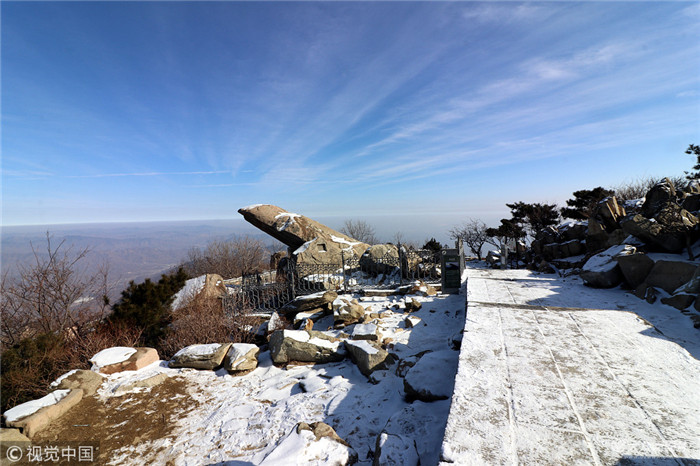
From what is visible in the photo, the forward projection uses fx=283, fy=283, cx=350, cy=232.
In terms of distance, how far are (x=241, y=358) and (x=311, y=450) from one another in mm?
3390

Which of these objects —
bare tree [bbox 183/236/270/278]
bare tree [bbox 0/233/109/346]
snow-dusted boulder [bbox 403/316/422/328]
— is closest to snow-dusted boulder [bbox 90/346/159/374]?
bare tree [bbox 0/233/109/346]

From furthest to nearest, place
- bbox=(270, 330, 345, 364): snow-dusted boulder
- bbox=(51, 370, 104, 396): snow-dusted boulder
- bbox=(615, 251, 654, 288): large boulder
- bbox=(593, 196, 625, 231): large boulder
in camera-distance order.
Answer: bbox=(593, 196, 625, 231): large boulder → bbox=(615, 251, 654, 288): large boulder → bbox=(270, 330, 345, 364): snow-dusted boulder → bbox=(51, 370, 104, 396): snow-dusted boulder

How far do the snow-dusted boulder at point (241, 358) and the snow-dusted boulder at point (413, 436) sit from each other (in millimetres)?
3773

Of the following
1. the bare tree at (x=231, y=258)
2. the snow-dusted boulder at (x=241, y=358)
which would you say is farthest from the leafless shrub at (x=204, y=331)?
the bare tree at (x=231, y=258)

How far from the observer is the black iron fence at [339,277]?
11680mm

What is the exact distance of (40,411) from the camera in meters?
4.47

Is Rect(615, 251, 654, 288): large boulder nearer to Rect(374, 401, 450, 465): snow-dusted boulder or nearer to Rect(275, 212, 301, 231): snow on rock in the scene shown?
Rect(374, 401, 450, 465): snow-dusted boulder

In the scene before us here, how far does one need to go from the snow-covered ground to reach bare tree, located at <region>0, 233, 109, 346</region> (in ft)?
15.7

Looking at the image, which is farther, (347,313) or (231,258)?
(231,258)

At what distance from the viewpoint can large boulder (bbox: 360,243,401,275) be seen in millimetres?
12419

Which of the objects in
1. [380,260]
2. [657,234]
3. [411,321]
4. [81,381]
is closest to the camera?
[81,381]

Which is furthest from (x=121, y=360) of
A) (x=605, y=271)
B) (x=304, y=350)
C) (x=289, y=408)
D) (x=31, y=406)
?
(x=605, y=271)

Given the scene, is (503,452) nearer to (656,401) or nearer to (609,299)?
(656,401)

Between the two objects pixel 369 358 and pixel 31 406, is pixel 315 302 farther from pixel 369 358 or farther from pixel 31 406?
pixel 31 406
